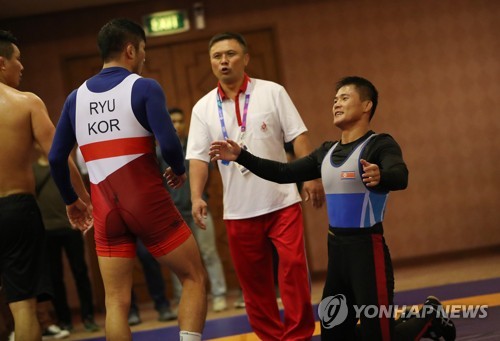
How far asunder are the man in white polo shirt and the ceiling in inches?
156

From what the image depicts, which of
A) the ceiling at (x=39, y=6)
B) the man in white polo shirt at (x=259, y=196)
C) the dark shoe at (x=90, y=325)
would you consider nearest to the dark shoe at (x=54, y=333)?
the dark shoe at (x=90, y=325)

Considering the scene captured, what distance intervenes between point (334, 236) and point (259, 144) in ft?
3.41

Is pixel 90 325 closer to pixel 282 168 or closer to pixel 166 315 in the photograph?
pixel 166 315

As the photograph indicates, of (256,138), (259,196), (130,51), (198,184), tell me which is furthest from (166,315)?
(130,51)

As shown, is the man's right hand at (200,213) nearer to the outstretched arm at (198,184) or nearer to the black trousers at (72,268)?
the outstretched arm at (198,184)

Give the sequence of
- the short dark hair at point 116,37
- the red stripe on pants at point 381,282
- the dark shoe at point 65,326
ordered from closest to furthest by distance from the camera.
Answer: the red stripe on pants at point 381,282 < the short dark hair at point 116,37 < the dark shoe at point 65,326

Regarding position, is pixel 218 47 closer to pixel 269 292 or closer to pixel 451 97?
pixel 269 292

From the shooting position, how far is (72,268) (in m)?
6.66

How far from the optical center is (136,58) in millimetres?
3482

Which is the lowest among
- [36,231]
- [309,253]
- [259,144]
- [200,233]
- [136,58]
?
[309,253]

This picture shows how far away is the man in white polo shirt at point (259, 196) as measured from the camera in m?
4.11

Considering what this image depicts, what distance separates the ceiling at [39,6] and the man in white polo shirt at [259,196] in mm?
3958

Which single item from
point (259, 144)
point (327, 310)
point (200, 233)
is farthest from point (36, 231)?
point (200, 233)

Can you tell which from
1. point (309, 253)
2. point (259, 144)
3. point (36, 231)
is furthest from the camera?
point (309, 253)
